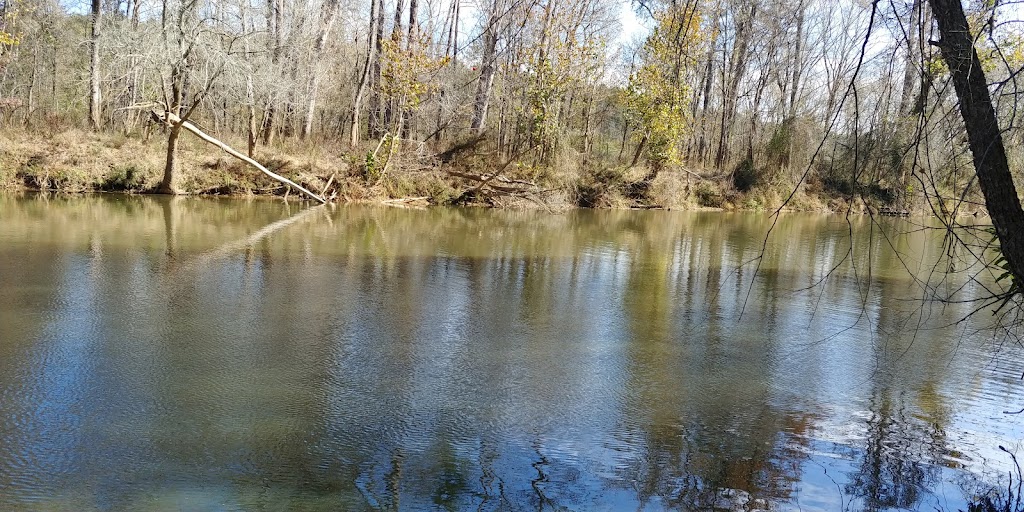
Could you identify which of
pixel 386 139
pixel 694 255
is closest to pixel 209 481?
pixel 694 255

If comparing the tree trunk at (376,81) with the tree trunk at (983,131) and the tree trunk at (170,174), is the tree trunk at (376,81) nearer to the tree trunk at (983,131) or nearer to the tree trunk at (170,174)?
the tree trunk at (170,174)

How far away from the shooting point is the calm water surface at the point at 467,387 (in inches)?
162

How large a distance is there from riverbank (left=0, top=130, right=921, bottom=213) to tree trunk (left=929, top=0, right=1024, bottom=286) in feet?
51.1

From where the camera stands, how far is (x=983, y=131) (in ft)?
11.9

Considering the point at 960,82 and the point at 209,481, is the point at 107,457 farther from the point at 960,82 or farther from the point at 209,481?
the point at 960,82

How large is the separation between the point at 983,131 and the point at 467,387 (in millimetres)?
3706

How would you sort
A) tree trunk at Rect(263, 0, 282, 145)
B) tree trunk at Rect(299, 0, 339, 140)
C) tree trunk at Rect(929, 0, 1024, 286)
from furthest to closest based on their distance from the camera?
tree trunk at Rect(299, 0, 339, 140) → tree trunk at Rect(263, 0, 282, 145) → tree trunk at Rect(929, 0, 1024, 286)

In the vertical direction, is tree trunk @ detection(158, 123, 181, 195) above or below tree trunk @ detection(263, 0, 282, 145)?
below

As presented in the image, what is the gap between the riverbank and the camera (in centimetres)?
2034

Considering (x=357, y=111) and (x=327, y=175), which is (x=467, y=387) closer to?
(x=327, y=175)

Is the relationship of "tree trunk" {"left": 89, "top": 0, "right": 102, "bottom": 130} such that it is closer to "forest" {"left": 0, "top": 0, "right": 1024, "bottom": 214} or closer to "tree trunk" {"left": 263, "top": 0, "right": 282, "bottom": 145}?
"forest" {"left": 0, "top": 0, "right": 1024, "bottom": 214}

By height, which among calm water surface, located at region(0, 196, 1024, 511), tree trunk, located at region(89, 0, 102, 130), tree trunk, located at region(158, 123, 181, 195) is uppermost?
tree trunk, located at region(89, 0, 102, 130)

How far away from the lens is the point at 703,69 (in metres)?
34.1

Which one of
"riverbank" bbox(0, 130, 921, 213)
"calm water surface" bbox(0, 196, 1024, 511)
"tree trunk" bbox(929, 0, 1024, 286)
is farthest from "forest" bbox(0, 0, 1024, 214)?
"tree trunk" bbox(929, 0, 1024, 286)
